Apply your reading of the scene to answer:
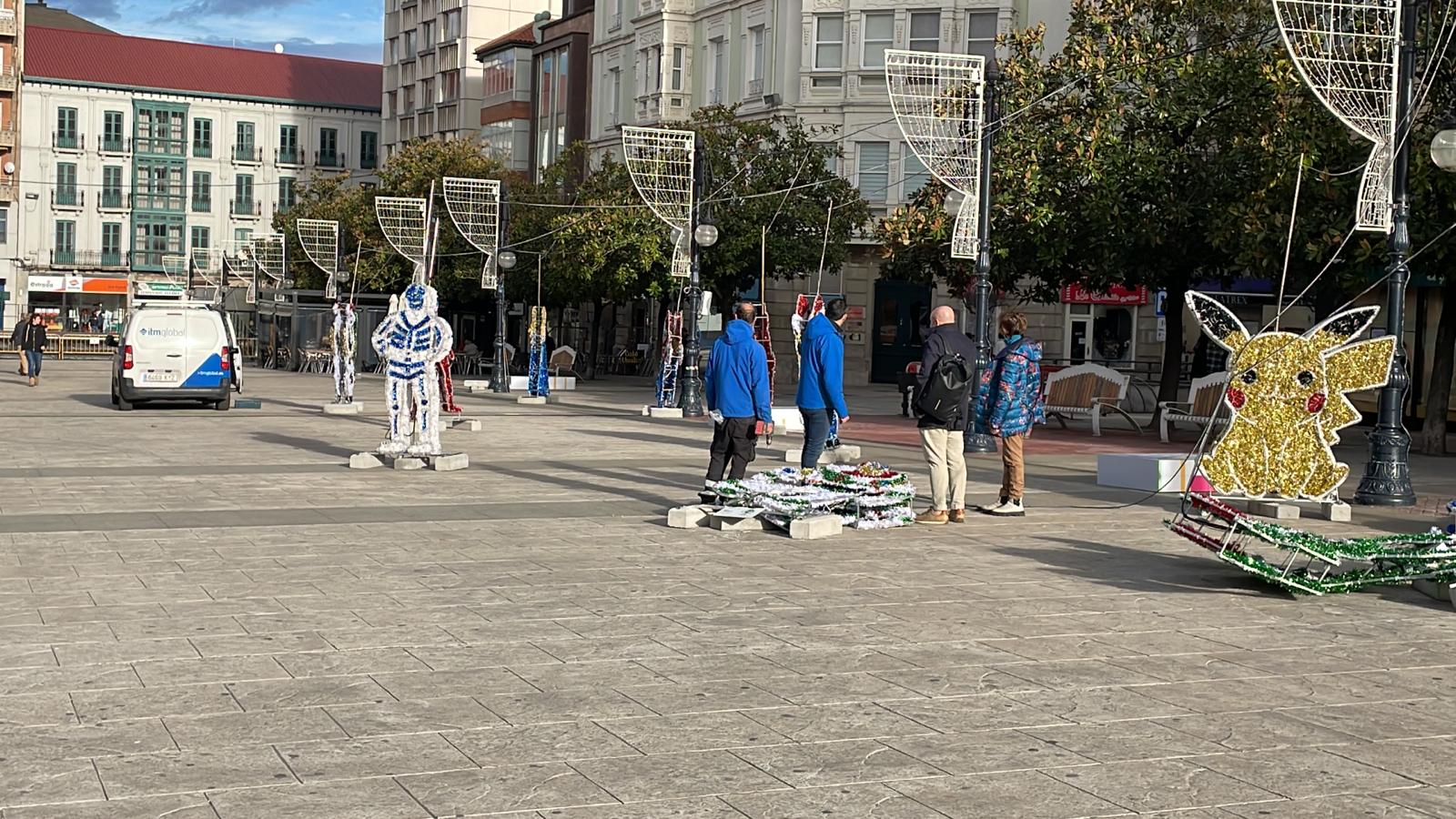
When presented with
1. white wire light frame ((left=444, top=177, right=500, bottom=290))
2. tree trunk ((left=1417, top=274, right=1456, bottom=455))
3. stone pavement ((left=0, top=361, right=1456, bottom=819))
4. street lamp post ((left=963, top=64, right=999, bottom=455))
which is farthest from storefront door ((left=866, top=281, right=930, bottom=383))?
stone pavement ((left=0, top=361, right=1456, bottom=819))

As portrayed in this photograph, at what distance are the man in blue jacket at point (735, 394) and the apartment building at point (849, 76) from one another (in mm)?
31501

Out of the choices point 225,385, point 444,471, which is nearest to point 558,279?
point 225,385

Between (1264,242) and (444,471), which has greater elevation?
(1264,242)

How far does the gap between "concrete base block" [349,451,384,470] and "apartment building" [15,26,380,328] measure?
264 ft

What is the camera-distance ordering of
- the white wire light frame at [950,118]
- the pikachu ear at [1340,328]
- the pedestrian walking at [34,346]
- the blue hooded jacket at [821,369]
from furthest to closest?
the pedestrian walking at [34,346]
the white wire light frame at [950,118]
the blue hooded jacket at [821,369]
the pikachu ear at [1340,328]

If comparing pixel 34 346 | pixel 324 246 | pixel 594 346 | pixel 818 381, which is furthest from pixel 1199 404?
pixel 324 246

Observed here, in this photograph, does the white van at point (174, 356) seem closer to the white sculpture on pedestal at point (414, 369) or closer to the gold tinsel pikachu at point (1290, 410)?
the white sculpture on pedestal at point (414, 369)

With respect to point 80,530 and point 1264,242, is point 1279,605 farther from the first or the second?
point 1264,242

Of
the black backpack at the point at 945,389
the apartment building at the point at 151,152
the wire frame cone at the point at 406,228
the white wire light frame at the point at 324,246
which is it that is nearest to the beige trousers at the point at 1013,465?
the black backpack at the point at 945,389

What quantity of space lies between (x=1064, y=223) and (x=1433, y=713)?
21.4 meters

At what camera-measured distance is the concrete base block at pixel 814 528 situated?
43.3 feet

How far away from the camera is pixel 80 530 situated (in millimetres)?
12758

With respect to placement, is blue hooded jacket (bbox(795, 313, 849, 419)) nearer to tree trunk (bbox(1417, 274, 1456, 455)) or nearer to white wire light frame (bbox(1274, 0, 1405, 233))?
white wire light frame (bbox(1274, 0, 1405, 233))

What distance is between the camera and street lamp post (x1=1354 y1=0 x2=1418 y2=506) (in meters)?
16.8
